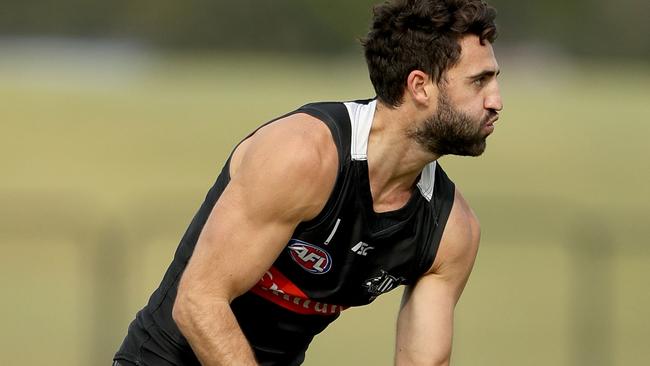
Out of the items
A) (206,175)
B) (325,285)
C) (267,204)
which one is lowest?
(206,175)

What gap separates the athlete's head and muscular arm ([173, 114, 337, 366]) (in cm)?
50

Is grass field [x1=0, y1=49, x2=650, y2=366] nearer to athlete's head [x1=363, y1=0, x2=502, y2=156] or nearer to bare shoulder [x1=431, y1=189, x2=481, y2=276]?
bare shoulder [x1=431, y1=189, x2=481, y2=276]

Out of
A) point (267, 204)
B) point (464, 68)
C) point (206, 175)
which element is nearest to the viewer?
point (267, 204)

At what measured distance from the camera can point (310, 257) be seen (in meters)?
4.33

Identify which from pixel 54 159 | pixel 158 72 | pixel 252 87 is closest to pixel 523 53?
pixel 252 87

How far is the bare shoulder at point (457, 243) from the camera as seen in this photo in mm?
4586

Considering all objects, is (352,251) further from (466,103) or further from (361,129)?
(466,103)

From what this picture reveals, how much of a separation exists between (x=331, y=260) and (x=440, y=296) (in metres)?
0.56

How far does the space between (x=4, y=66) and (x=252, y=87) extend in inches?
151

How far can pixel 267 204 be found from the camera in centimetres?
400

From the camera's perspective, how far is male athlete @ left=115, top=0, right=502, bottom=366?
4.02 metres

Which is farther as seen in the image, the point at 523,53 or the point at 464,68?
the point at 523,53

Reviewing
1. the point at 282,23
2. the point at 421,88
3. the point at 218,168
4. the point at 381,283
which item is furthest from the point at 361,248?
the point at 282,23

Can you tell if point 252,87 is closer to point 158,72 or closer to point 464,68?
point 158,72
